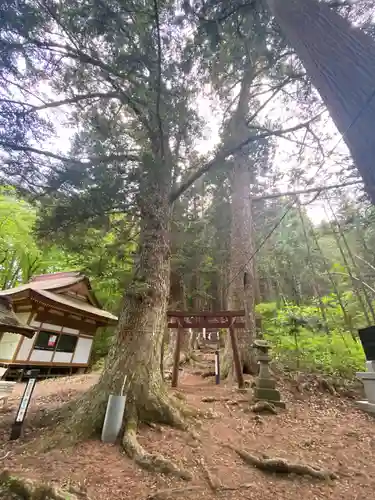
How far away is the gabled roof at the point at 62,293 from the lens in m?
9.00

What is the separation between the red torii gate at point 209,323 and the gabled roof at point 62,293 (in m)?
4.32

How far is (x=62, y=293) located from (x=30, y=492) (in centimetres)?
958

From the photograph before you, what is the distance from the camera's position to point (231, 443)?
3.38 meters

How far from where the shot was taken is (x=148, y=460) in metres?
2.80

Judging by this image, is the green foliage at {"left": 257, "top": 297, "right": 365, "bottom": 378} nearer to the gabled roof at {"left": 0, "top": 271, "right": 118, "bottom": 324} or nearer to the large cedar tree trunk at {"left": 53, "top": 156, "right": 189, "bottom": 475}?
the large cedar tree trunk at {"left": 53, "top": 156, "right": 189, "bottom": 475}

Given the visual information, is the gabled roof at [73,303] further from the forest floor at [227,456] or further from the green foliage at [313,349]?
the green foliage at [313,349]

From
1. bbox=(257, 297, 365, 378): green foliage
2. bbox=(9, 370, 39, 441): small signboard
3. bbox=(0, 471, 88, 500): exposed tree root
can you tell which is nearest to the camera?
bbox=(0, 471, 88, 500): exposed tree root

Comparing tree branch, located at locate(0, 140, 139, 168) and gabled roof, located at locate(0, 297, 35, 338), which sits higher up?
tree branch, located at locate(0, 140, 139, 168)

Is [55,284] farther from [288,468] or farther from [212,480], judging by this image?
[288,468]

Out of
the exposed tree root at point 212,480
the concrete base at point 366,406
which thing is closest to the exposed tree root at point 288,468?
the exposed tree root at point 212,480

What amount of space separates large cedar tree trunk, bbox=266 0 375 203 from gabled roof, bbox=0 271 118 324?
861 cm

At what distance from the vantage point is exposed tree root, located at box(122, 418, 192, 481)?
8.77 ft

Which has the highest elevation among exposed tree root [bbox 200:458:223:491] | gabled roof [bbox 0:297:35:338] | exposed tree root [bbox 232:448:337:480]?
gabled roof [bbox 0:297:35:338]

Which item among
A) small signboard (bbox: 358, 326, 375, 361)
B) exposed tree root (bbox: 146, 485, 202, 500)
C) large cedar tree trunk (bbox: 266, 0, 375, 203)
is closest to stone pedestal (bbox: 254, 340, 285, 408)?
small signboard (bbox: 358, 326, 375, 361)
